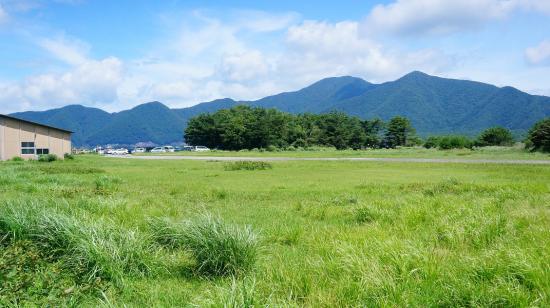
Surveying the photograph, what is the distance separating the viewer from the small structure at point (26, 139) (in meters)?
45.1

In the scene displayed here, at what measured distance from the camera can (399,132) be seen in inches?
4377

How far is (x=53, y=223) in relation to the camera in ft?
22.6

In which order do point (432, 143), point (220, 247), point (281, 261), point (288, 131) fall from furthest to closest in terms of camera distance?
point (432, 143), point (288, 131), point (281, 261), point (220, 247)

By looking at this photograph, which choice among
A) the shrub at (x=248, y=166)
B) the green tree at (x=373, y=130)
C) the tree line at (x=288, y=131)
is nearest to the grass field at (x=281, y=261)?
the shrub at (x=248, y=166)

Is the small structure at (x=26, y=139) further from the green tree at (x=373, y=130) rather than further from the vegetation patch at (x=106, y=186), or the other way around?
the green tree at (x=373, y=130)

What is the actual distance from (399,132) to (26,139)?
8727 centimetres

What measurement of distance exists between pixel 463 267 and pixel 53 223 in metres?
6.13

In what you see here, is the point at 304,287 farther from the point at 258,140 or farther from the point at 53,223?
the point at 258,140

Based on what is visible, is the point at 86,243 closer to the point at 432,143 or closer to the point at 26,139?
the point at 26,139

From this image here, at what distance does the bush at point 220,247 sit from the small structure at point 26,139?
4643 cm

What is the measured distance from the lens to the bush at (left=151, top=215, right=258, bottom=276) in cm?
630

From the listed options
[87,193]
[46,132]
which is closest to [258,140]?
[46,132]

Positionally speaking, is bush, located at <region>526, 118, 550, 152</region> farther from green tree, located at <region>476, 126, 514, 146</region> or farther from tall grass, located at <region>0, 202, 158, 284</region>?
tall grass, located at <region>0, 202, 158, 284</region>

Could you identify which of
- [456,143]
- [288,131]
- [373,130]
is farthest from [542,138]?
[373,130]
